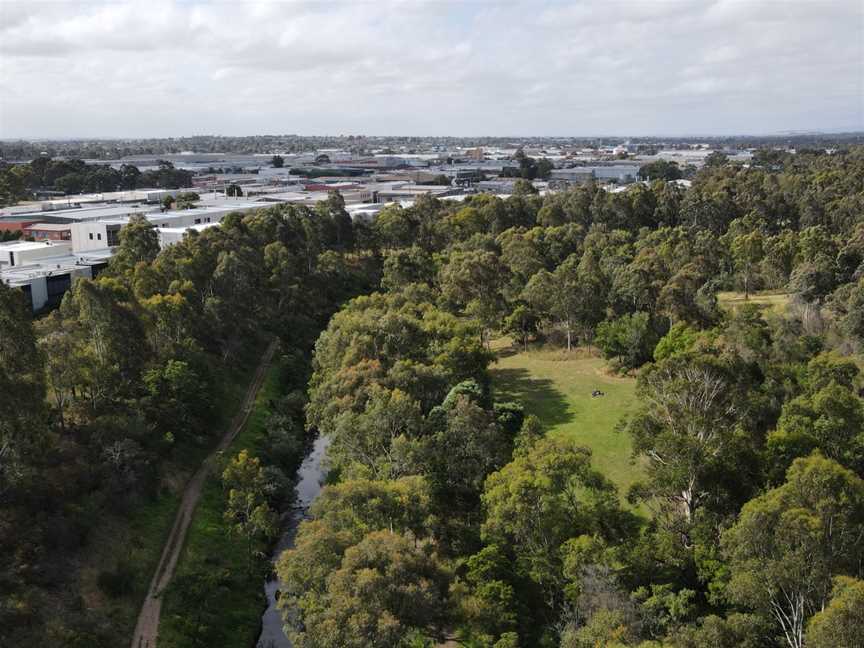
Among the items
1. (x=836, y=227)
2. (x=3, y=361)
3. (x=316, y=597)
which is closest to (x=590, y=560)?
(x=316, y=597)

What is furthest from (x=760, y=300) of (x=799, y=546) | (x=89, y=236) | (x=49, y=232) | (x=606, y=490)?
(x=49, y=232)

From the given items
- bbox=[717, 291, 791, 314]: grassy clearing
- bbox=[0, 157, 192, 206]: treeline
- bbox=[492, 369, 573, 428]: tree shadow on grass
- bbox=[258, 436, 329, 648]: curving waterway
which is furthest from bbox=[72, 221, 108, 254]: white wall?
bbox=[0, 157, 192, 206]: treeline

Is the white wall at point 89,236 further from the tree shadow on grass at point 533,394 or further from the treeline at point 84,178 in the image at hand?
the treeline at point 84,178

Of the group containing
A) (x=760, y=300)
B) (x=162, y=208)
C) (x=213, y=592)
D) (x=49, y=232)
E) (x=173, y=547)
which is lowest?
(x=173, y=547)

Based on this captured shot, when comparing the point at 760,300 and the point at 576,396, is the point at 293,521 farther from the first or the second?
the point at 760,300

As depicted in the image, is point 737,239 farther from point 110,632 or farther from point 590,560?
point 110,632

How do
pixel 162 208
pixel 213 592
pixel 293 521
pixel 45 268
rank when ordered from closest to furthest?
pixel 213 592 < pixel 293 521 < pixel 45 268 < pixel 162 208
